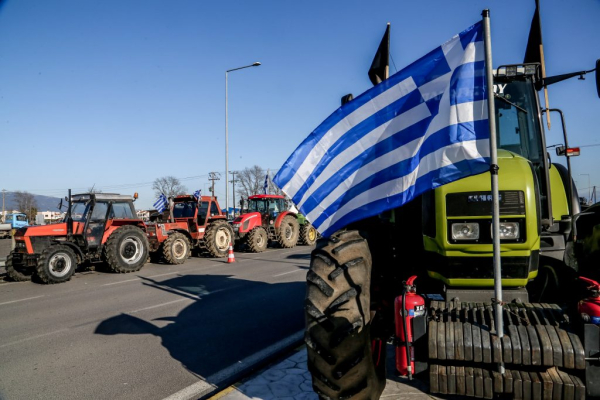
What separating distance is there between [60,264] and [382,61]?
35.0ft

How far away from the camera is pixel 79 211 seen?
13.3m

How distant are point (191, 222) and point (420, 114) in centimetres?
1491

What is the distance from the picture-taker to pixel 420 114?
317 cm

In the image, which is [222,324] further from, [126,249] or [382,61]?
[126,249]

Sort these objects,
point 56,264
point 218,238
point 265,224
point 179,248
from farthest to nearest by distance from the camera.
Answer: point 265,224
point 218,238
point 179,248
point 56,264

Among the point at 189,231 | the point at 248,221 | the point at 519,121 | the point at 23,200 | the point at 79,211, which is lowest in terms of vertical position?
the point at 189,231

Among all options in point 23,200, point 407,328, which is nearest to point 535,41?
point 407,328

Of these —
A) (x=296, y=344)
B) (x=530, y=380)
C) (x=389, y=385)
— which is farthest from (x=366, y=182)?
(x=296, y=344)

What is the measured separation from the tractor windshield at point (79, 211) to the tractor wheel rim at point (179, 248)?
306cm

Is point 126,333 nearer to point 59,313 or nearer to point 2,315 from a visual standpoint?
point 59,313

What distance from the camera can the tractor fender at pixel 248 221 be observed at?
1853cm

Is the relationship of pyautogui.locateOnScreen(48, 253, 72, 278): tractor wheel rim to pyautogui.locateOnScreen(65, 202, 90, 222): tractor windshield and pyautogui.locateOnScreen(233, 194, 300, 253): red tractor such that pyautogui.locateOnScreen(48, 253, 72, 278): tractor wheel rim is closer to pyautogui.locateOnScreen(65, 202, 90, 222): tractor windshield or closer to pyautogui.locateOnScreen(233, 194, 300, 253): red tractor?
pyautogui.locateOnScreen(65, 202, 90, 222): tractor windshield

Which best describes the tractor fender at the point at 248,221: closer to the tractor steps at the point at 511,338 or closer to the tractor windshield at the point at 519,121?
the tractor windshield at the point at 519,121

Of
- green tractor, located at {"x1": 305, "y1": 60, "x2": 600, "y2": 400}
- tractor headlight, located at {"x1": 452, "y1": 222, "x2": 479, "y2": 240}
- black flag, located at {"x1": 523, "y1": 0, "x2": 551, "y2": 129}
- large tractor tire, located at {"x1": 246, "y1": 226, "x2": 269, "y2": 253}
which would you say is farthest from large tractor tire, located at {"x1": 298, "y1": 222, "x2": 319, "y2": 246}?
tractor headlight, located at {"x1": 452, "y1": 222, "x2": 479, "y2": 240}
